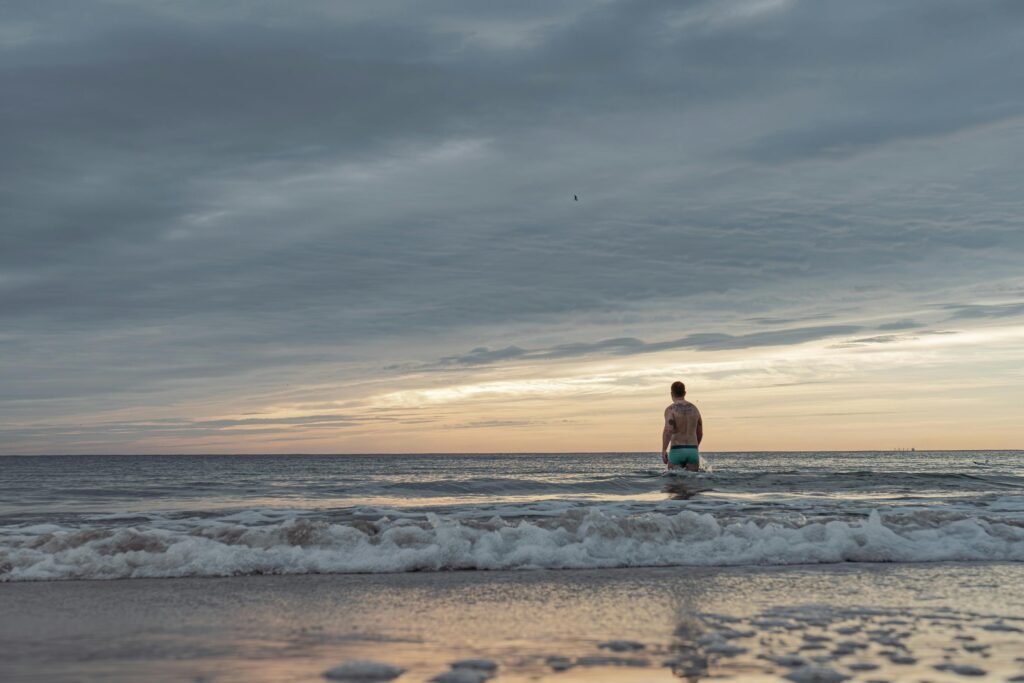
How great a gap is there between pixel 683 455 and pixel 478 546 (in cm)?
985

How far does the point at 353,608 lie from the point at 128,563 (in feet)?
9.85

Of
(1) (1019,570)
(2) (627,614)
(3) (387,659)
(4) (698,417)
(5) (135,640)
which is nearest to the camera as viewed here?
(3) (387,659)

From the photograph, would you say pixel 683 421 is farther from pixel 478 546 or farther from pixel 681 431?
pixel 478 546

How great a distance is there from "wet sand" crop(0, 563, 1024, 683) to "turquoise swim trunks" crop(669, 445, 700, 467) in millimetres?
9517

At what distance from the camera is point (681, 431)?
17172 millimetres

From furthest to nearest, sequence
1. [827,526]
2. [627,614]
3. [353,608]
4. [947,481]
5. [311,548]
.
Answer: [947,481] → [827,526] → [311,548] → [353,608] → [627,614]

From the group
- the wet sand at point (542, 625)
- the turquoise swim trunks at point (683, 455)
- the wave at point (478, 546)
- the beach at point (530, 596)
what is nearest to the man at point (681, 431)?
the turquoise swim trunks at point (683, 455)

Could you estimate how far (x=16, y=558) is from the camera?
26.5 feet

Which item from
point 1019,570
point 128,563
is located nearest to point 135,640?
point 128,563

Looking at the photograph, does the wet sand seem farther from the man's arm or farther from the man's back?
the man's arm

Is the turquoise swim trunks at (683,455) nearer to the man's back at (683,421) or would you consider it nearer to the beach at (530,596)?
the man's back at (683,421)

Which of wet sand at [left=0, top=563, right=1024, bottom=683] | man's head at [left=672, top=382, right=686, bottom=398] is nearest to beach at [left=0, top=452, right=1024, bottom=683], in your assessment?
wet sand at [left=0, top=563, right=1024, bottom=683]

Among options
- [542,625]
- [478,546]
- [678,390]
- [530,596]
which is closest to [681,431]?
[678,390]

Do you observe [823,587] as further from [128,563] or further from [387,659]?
[128,563]
